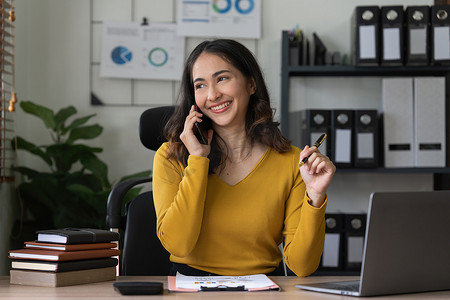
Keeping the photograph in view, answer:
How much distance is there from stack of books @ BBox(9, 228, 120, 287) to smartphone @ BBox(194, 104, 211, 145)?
0.38 meters

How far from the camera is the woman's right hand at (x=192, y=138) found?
1.51 metres

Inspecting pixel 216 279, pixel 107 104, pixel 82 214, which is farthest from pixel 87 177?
pixel 216 279

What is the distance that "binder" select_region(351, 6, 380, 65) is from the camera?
2791 mm

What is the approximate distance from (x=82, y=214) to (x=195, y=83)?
1.40 m

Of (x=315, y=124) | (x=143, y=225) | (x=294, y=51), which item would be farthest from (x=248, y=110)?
(x=294, y=51)

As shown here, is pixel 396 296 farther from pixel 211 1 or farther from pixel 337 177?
pixel 211 1

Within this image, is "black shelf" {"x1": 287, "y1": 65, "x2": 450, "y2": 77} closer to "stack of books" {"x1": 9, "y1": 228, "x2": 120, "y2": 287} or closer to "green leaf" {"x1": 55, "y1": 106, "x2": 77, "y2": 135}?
"green leaf" {"x1": 55, "y1": 106, "x2": 77, "y2": 135}

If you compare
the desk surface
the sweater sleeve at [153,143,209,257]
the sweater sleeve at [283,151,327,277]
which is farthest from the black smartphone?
the sweater sleeve at [283,151,327,277]

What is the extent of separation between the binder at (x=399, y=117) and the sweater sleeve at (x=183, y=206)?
62.7 inches

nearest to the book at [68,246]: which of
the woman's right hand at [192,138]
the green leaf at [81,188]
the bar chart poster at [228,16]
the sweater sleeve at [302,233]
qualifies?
the woman's right hand at [192,138]

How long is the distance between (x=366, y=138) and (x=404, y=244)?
1.81 meters

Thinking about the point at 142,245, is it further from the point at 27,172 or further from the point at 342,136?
the point at 342,136

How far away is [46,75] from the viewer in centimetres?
310

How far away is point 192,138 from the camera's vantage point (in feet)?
4.99
